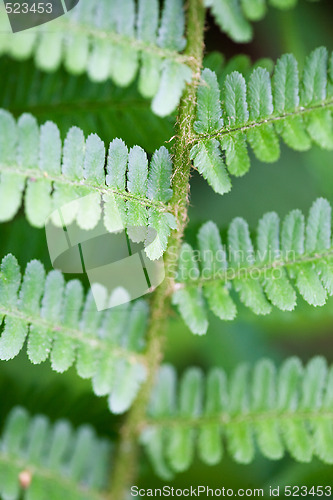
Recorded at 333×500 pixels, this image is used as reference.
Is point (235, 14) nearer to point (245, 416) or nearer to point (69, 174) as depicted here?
point (69, 174)

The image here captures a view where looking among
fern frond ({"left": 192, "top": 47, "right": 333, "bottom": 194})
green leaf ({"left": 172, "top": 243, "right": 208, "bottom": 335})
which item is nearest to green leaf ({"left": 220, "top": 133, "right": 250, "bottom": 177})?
fern frond ({"left": 192, "top": 47, "right": 333, "bottom": 194})

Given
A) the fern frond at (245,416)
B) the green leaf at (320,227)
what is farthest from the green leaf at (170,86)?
the fern frond at (245,416)

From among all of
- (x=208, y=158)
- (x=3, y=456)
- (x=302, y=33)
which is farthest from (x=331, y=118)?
(x=3, y=456)

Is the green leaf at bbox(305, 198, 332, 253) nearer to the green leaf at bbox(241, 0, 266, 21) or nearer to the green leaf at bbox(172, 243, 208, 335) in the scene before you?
the green leaf at bbox(172, 243, 208, 335)

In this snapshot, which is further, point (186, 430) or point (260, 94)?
point (186, 430)

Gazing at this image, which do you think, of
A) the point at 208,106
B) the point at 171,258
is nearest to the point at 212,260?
the point at 171,258

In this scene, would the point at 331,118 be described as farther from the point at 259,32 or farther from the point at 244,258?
the point at 259,32

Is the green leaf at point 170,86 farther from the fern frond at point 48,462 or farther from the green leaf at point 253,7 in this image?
the fern frond at point 48,462
